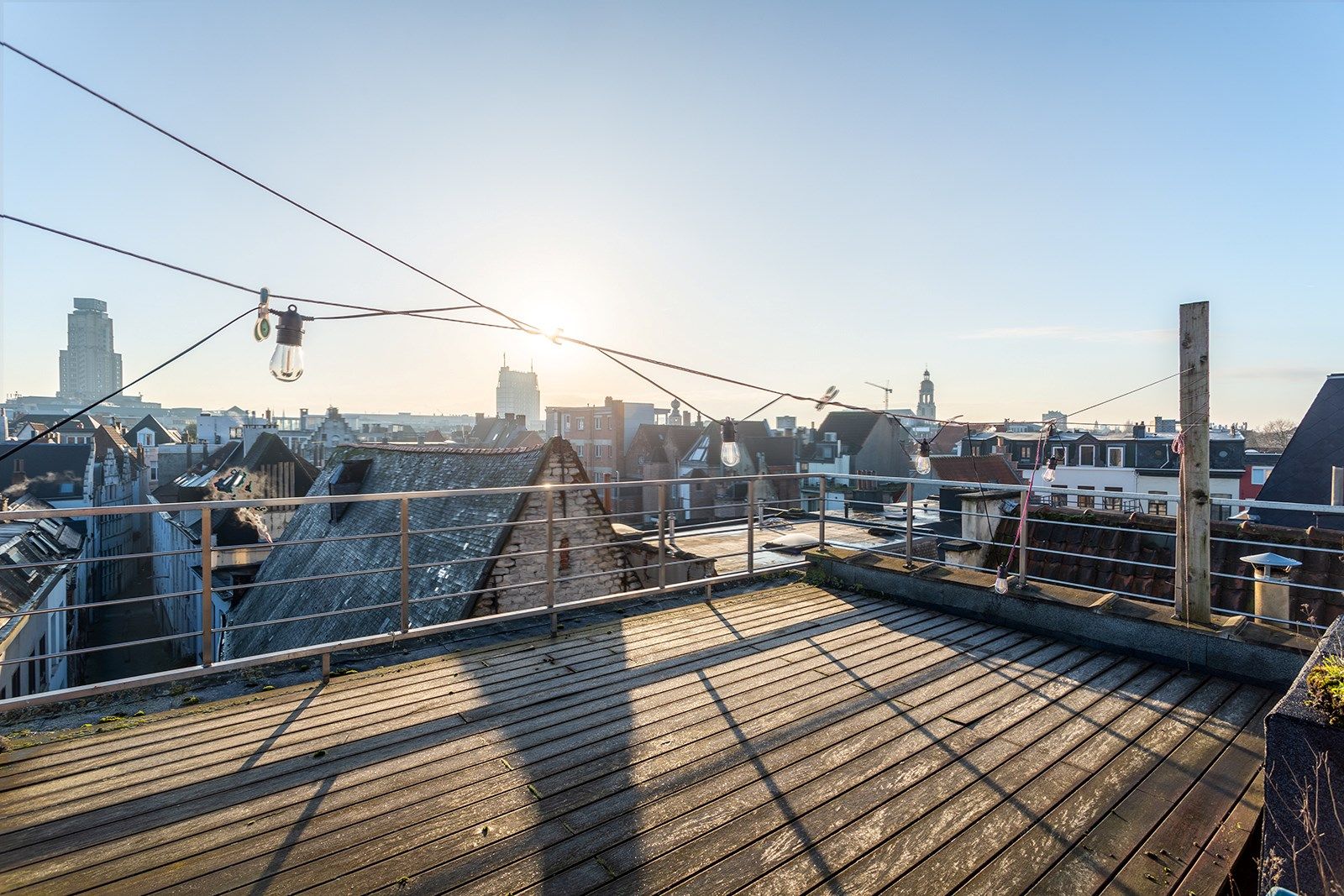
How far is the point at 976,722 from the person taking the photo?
360 centimetres

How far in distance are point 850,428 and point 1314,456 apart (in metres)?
33.0

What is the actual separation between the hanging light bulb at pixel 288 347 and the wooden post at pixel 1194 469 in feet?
20.2

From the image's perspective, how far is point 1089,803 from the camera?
2836 millimetres

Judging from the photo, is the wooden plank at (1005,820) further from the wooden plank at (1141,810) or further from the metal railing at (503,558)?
the metal railing at (503,558)

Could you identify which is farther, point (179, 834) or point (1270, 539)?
point (1270, 539)

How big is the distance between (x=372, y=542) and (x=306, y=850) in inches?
494

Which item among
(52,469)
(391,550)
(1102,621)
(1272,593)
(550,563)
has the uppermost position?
(550,563)

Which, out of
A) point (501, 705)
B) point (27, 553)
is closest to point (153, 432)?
point (27, 553)

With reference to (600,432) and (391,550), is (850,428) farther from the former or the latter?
(391,550)

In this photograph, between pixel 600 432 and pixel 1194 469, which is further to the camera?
pixel 600 432

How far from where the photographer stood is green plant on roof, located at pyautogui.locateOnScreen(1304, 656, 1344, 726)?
209 cm

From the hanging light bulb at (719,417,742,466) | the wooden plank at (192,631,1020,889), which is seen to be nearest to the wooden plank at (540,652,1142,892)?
the wooden plank at (192,631,1020,889)

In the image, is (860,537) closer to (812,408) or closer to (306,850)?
(812,408)

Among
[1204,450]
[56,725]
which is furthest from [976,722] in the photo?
[56,725]
